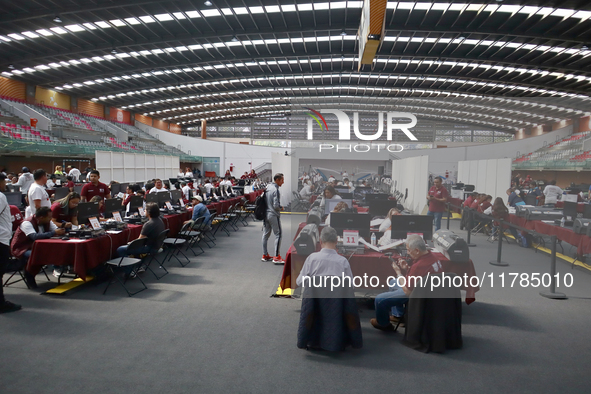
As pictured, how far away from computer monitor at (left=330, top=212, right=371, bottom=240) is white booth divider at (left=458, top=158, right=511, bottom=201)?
775 centimetres

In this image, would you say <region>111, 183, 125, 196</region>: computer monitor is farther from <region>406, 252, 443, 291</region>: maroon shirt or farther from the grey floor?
<region>406, 252, 443, 291</region>: maroon shirt

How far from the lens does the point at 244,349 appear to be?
323 centimetres

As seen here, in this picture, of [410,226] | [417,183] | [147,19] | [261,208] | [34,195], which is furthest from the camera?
[147,19]

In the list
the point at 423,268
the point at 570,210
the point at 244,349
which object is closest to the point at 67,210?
the point at 244,349

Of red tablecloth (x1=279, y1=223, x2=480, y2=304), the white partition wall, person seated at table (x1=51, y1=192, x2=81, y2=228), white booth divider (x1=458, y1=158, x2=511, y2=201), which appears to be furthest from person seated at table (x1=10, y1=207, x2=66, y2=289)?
white booth divider (x1=458, y1=158, x2=511, y2=201)

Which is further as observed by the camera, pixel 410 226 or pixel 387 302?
pixel 410 226

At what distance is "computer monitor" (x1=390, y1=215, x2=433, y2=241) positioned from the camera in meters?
4.48

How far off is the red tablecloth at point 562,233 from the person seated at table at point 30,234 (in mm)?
7968

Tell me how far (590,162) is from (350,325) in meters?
20.9

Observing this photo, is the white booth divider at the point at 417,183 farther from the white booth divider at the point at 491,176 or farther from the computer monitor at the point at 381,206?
the computer monitor at the point at 381,206

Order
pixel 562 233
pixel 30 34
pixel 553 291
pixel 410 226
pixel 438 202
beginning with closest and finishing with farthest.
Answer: pixel 410 226, pixel 553 291, pixel 562 233, pixel 438 202, pixel 30 34

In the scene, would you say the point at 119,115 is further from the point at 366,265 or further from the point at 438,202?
the point at 366,265

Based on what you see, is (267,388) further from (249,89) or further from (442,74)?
(249,89)

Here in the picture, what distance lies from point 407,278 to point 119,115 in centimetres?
3121
